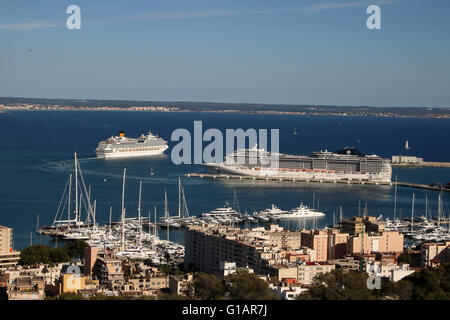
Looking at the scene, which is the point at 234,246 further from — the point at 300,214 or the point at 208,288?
the point at 300,214

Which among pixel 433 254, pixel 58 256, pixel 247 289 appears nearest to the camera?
pixel 247 289

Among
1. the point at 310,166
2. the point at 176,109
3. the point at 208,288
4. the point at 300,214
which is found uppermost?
the point at 176,109

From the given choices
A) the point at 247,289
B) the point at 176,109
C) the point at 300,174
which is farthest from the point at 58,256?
the point at 176,109

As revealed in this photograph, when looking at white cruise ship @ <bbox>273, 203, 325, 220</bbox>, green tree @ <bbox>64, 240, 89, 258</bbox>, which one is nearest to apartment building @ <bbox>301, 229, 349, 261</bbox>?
green tree @ <bbox>64, 240, 89, 258</bbox>

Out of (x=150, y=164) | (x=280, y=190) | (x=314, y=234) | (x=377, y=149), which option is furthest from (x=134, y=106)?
(x=314, y=234)

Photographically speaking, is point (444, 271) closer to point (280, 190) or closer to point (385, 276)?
Answer: point (385, 276)

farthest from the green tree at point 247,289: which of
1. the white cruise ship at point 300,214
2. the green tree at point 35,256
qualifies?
the white cruise ship at point 300,214

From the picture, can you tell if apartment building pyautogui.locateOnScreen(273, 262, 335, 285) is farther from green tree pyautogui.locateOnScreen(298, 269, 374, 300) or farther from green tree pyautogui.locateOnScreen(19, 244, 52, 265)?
green tree pyautogui.locateOnScreen(19, 244, 52, 265)
